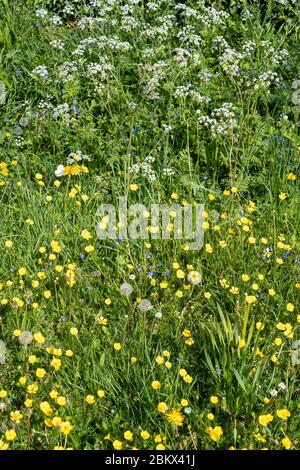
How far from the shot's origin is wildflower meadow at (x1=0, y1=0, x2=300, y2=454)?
268cm

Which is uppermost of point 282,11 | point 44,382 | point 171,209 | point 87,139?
point 282,11

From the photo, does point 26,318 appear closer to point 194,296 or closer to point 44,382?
point 44,382

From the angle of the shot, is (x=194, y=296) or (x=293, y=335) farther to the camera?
(x=194, y=296)

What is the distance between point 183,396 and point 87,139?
1.81 m

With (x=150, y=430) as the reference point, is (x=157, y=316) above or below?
above

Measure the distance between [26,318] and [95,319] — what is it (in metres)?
0.29

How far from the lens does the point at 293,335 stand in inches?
116

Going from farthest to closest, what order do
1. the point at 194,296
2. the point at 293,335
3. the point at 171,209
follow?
the point at 171,209
the point at 194,296
the point at 293,335

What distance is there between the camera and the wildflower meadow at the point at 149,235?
268cm

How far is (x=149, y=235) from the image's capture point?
11.4 feet

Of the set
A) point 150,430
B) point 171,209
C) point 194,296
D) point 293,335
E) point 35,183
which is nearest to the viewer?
point 150,430

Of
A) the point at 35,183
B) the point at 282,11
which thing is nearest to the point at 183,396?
the point at 35,183
